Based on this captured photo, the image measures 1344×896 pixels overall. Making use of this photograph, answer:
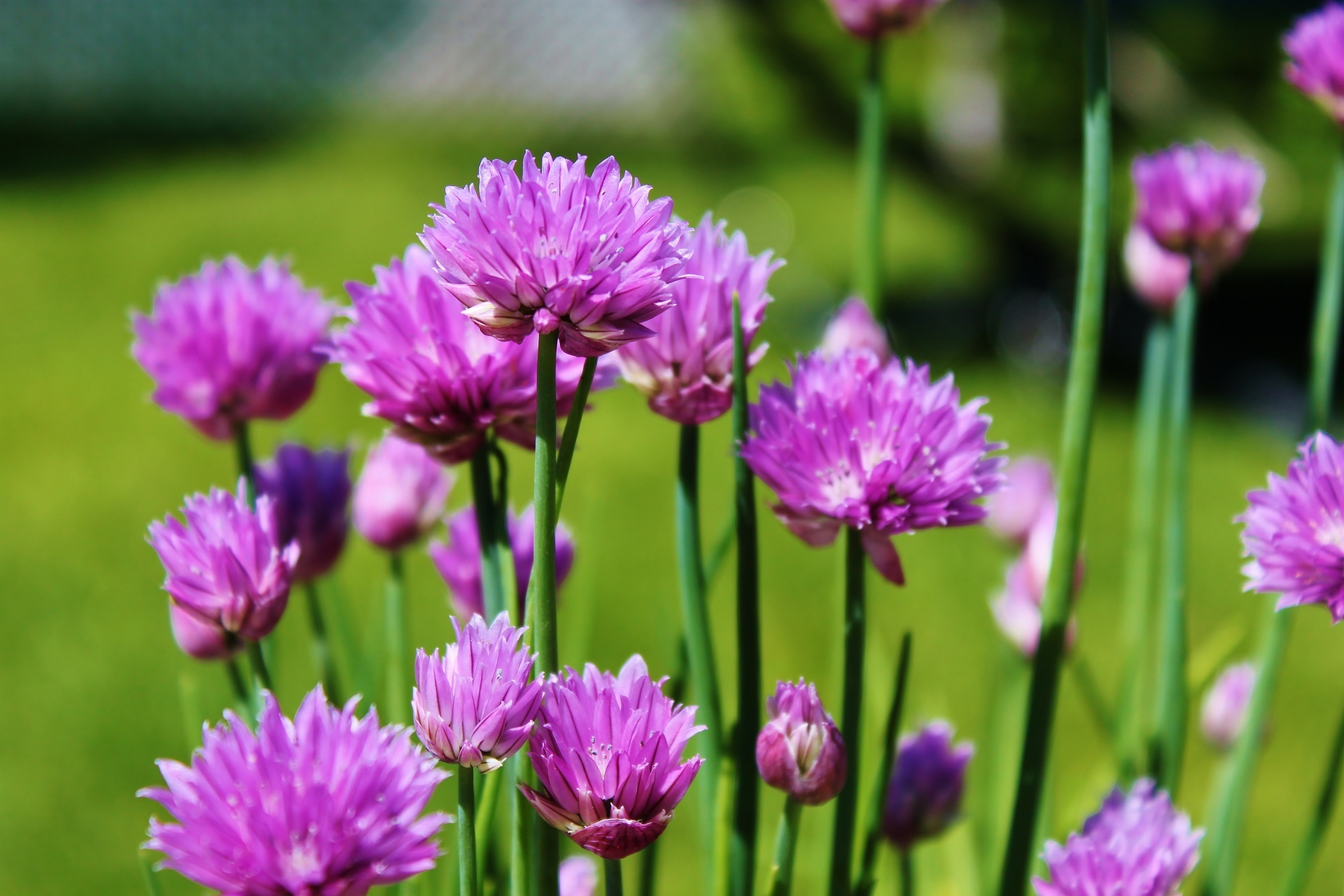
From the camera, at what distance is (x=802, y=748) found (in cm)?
45

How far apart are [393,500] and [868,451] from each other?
0.28 m

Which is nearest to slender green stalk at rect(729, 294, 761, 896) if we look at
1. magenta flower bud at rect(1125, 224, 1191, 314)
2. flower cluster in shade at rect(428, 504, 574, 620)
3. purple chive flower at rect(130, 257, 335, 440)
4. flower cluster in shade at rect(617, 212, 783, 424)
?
flower cluster in shade at rect(617, 212, 783, 424)

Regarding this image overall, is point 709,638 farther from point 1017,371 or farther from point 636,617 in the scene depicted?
point 1017,371

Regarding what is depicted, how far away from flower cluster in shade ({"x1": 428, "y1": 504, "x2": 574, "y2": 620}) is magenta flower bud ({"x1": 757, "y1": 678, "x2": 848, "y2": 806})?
6.4 inches

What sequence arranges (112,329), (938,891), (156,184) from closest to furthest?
(938,891) < (112,329) < (156,184)

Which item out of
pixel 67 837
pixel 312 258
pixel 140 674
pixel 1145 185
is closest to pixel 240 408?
pixel 1145 185

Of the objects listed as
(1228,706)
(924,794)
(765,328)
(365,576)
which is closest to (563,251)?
(924,794)

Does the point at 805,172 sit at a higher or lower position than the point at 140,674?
higher

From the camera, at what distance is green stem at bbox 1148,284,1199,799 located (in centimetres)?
64

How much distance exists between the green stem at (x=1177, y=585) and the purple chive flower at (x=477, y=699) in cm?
39

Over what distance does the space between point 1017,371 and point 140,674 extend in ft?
7.56

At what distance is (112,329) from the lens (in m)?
3.15

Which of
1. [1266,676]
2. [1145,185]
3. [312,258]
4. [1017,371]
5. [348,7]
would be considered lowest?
[1266,676]

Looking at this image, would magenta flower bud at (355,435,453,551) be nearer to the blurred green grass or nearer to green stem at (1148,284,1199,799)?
the blurred green grass
